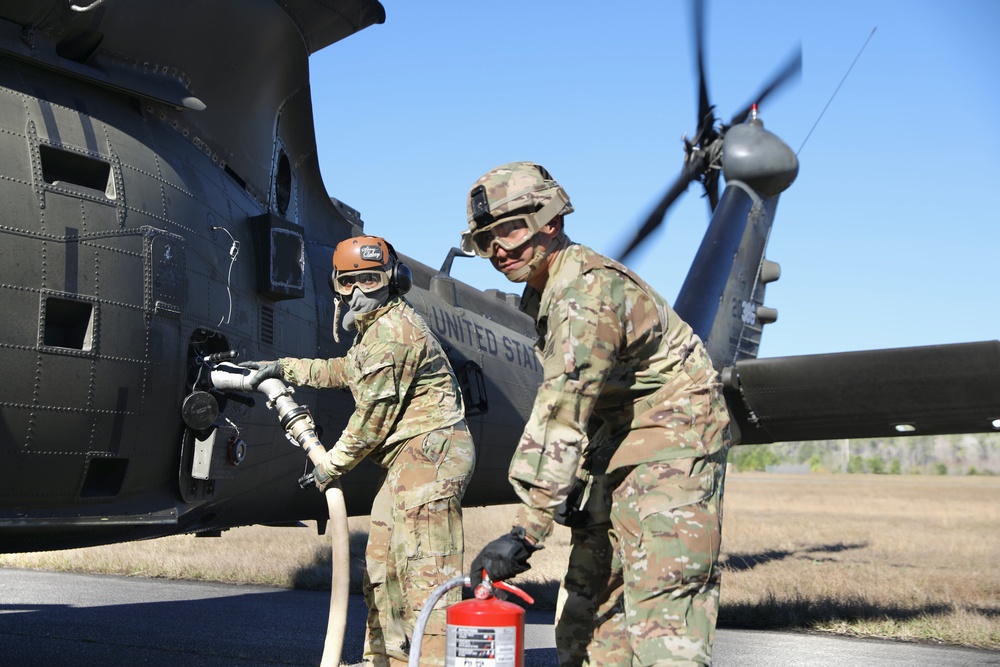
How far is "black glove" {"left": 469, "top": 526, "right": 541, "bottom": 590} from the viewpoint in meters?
2.88

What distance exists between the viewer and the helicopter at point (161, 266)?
4184 millimetres

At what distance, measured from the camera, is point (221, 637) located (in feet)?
22.3

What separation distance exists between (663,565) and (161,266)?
9.22 ft

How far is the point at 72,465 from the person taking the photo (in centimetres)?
431

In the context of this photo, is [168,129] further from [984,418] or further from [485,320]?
[984,418]

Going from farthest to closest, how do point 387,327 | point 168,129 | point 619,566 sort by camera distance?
point 168,129 → point 387,327 → point 619,566

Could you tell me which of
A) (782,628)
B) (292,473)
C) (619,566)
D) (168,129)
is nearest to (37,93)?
(168,129)

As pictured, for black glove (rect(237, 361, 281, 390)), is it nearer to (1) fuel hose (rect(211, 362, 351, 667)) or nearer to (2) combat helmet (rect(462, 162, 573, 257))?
(1) fuel hose (rect(211, 362, 351, 667))

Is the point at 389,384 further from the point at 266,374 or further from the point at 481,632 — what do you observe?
the point at 481,632

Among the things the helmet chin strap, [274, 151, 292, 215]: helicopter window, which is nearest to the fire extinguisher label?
the helmet chin strap

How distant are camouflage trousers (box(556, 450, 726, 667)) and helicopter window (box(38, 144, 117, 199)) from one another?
2.70 m

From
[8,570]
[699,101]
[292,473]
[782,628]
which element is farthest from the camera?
[699,101]

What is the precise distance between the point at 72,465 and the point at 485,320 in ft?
18.4

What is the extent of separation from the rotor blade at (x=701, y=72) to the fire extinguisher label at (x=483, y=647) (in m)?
10.1
